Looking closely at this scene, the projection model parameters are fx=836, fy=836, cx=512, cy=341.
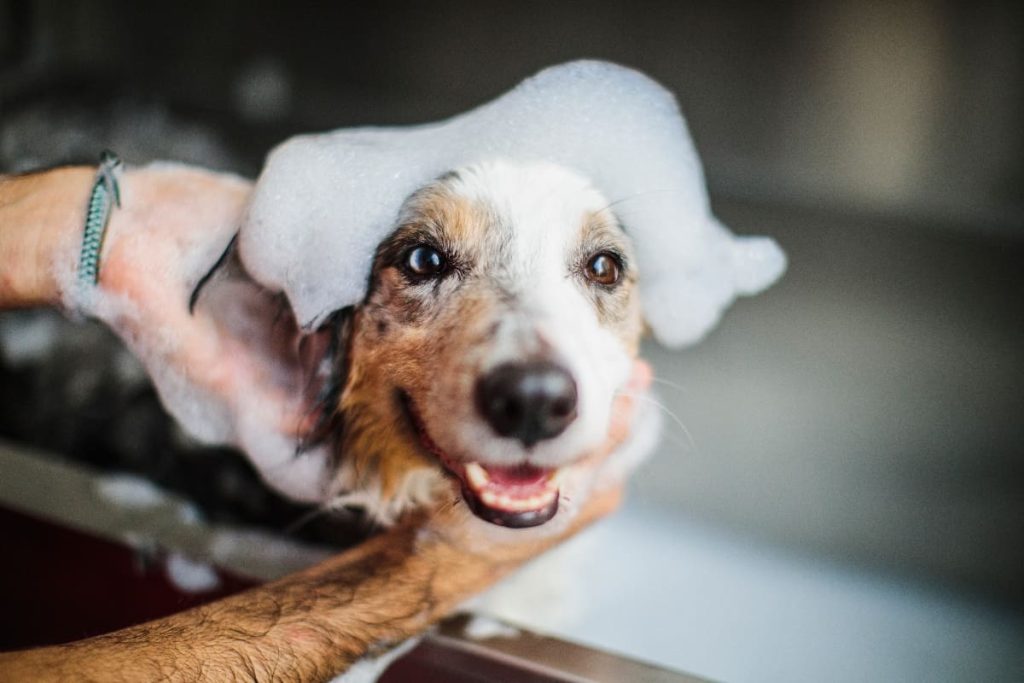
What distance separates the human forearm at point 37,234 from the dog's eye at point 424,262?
1.28 feet

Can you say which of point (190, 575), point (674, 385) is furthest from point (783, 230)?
point (190, 575)

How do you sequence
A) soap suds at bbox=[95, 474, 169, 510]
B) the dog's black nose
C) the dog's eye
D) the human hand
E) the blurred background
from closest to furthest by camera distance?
the dog's black nose < the dog's eye < the human hand < soap suds at bbox=[95, 474, 169, 510] < the blurred background

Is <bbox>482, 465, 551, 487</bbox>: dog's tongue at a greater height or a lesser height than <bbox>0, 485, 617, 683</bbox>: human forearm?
greater

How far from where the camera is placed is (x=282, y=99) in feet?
5.14

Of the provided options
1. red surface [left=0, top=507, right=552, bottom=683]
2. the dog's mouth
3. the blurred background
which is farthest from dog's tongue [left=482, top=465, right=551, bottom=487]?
the blurred background

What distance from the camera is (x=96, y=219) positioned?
37.4 inches

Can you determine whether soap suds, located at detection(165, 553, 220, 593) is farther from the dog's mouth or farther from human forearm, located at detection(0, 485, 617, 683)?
the dog's mouth

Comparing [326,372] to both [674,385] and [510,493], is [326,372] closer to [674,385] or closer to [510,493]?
[510,493]

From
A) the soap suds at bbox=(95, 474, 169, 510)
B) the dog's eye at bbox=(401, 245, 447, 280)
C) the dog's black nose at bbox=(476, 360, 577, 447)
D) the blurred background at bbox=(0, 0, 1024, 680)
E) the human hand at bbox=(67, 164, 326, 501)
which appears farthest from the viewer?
the blurred background at bbox=(0, 0, 1024, 680)

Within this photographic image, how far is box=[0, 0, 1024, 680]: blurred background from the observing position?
4.38 feet

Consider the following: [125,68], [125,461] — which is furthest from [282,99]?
[125,461]

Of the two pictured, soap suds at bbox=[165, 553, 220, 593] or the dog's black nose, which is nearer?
the dog's black nose

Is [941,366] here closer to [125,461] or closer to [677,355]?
[677,355]

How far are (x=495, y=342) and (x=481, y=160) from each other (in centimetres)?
25
